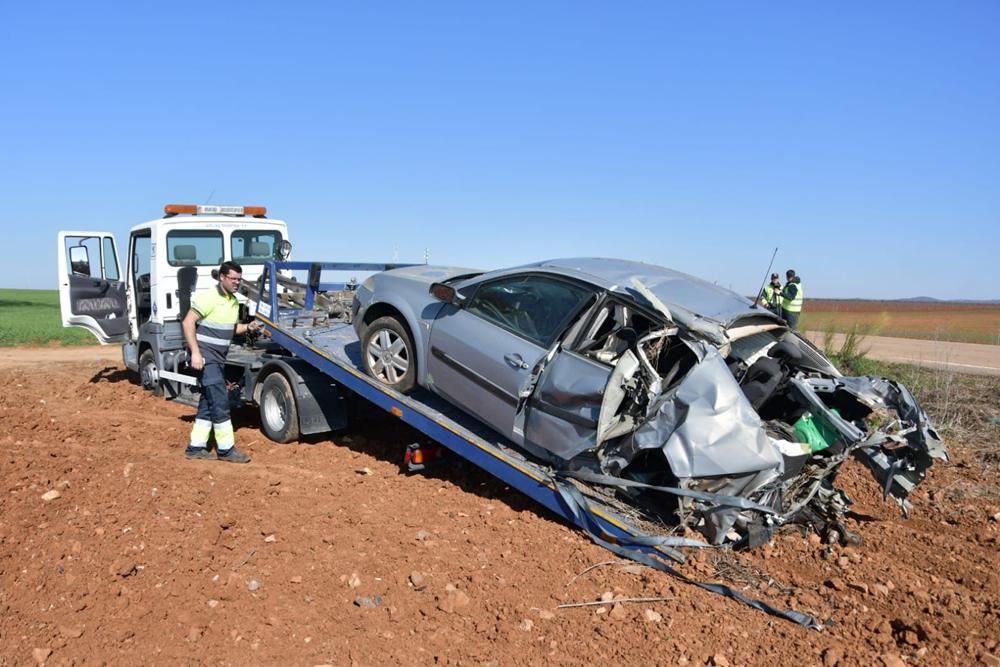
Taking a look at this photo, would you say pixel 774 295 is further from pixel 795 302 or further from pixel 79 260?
pixel 79 260

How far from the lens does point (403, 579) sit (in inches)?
171

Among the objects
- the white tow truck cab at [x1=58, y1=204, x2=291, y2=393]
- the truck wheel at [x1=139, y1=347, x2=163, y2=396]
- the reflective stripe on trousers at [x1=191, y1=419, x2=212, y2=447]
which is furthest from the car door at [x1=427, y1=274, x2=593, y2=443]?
the truck wheel at [x1=139, y1=347, x2=163, y2=396]

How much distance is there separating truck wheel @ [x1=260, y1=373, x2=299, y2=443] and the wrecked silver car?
1992mm

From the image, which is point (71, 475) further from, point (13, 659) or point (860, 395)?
point (860, 395)

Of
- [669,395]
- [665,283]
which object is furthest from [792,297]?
[669,395]

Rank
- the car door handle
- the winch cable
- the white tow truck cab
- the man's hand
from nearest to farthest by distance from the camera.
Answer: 1. the winch cable
2. the car door handle
3. the man's hand
4. the white tow truck cab

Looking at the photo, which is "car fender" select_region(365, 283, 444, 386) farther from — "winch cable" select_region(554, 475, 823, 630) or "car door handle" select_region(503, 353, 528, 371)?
"winch cable" select_region(554, 475, 823, 630)

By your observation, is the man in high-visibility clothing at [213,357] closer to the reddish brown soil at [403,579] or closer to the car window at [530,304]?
the reddish brown soil at [403,579]

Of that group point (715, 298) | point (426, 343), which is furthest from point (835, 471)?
point (426, 343)

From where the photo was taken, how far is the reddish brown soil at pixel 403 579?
11.9 ft

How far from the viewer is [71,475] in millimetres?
5742

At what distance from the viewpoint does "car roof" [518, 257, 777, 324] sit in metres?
5.01

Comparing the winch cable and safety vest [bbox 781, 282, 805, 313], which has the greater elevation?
safety vest [bbox 781, 282, 805, 313]

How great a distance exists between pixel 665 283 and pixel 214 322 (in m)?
4.29
